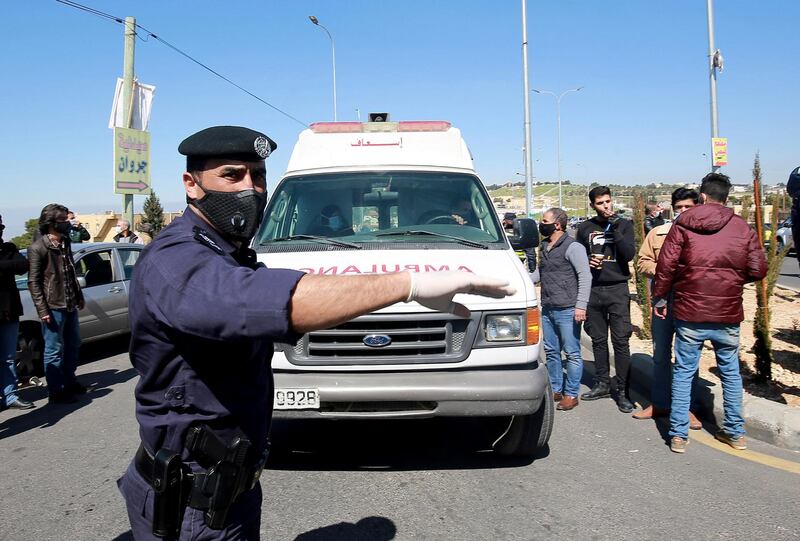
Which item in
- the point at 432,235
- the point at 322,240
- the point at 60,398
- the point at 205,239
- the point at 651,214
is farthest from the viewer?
the point at 651,214

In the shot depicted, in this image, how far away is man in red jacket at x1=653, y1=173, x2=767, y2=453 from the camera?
187 inches

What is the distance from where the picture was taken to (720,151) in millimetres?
15906

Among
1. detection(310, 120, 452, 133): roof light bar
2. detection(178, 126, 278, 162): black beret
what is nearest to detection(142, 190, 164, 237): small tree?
detection(310, 120, 452, 133): roof light bar

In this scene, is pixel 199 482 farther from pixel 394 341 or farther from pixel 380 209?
pixel 380 209

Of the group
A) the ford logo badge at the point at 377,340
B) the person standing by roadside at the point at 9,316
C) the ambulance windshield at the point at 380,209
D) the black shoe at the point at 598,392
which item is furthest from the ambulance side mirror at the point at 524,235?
the person standing by roadside at the point at 9,316

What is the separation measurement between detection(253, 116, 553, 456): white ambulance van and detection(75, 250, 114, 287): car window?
186 inches

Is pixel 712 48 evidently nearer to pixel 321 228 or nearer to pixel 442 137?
pixel 442 137

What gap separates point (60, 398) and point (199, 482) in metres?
5.78

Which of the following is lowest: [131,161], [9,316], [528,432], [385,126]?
[528,432]

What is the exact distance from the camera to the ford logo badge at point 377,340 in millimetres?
4000

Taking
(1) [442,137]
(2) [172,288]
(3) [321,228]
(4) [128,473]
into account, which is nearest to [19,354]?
(3) [321,228]

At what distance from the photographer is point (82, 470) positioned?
477cm

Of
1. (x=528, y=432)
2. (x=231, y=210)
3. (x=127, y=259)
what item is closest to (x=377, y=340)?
(x=528, y=432)

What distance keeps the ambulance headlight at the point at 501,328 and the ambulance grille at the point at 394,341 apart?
91 mm
